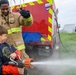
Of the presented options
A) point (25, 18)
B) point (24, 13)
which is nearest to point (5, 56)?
point (24, 13)

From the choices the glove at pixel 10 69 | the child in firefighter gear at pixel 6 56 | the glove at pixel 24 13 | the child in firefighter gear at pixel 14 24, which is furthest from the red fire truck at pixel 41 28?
the glove at pixel 10 69

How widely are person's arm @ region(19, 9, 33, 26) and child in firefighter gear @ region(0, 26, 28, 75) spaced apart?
1338 millimetres

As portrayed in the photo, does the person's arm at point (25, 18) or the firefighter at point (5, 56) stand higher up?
the person's arm at point (25, 18)

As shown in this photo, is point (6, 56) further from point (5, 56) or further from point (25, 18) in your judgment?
point (25, 18)

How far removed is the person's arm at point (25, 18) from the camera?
15.3 ft

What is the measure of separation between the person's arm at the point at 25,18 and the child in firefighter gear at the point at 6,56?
1.34 m

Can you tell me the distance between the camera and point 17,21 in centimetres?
513

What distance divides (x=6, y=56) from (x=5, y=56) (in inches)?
0.5

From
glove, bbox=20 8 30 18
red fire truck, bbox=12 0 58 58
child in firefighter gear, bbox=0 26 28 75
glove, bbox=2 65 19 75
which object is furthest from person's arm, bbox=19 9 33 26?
glove, bbox=2 65 19 75

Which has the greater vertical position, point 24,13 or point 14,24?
point 24,13

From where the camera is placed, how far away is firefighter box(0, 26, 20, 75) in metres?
3.15

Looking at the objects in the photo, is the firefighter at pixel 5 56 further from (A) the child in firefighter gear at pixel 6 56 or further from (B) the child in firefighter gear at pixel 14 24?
(B) the child in firefighter gear at pixel 14 24

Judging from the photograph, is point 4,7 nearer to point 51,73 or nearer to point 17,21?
point 17,21

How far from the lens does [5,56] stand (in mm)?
3301
